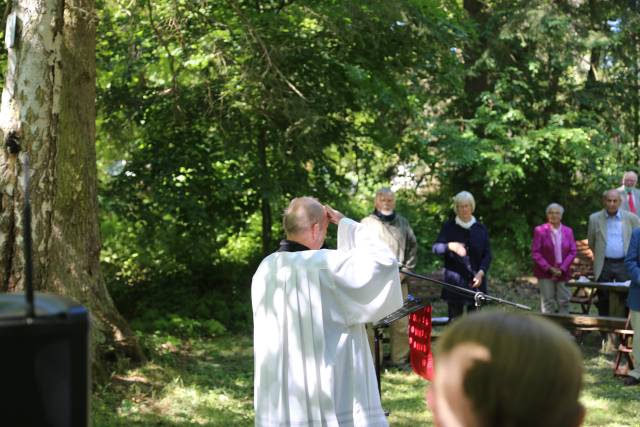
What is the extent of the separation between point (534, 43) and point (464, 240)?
9.88 metres

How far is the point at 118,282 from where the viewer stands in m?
12.4

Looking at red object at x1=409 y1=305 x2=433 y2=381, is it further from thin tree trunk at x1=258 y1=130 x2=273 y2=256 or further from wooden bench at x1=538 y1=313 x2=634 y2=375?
thin tree trunk at x1=258 y1=130 x2=273 y2=256

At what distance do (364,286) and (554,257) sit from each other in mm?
7016

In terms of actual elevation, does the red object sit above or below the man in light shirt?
below

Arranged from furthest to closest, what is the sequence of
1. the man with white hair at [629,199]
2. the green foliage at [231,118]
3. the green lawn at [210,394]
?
the man with white hair at [629,199] < the green foliage at [231,118] < the green lawn at [210,394]

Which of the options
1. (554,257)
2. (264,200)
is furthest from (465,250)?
(264,200)

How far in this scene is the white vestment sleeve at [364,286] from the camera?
4.36 meters

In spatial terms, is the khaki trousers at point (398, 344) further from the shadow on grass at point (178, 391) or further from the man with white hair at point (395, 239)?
the shadow on grass at point (178, 391)

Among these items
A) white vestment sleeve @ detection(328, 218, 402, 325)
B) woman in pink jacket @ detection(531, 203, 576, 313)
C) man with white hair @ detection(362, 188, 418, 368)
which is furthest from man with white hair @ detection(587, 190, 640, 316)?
white vestment sleeve @ detection(328, 218, 402, 325)

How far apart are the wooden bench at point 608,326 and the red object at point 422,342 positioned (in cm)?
360

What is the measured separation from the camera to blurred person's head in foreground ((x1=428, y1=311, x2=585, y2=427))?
1.38 metres

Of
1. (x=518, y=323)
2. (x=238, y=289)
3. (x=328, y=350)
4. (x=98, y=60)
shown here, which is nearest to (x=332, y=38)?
(x=98, y=60)

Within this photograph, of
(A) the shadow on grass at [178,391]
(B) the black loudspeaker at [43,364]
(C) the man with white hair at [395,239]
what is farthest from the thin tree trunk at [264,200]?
(B) the black loudspeaker at [43,364]

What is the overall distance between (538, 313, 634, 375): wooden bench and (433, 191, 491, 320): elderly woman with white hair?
39.8 inches
